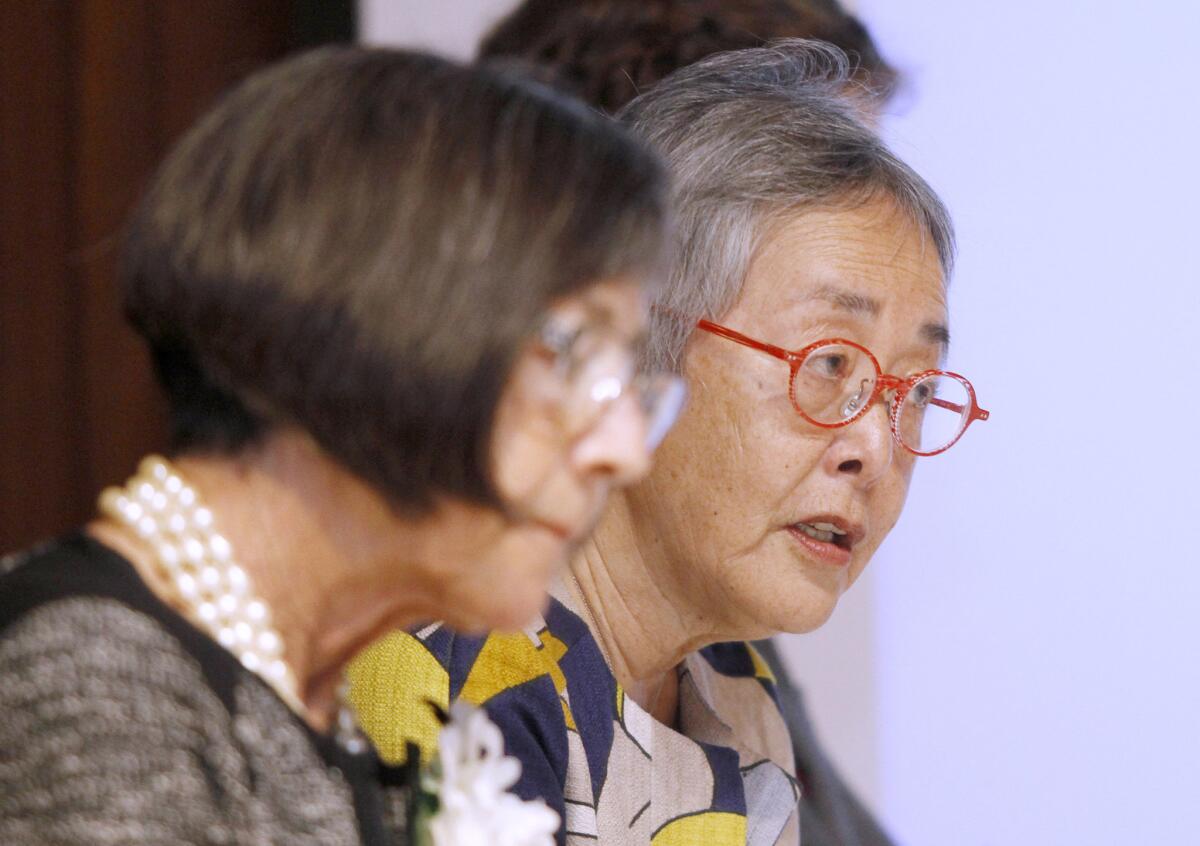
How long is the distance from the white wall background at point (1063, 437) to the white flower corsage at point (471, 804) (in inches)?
46.8

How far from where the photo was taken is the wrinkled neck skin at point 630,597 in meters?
1.40

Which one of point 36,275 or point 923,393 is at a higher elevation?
point 923,393

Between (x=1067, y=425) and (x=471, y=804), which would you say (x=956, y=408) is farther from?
(x=471, y=804)

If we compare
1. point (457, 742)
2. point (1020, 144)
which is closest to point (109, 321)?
point (1020, 144)

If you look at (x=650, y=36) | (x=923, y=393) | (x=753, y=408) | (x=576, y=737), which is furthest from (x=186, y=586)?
(x=650, y=36)

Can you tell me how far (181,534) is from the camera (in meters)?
0.77

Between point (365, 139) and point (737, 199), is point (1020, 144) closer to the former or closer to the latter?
point (737, 199)

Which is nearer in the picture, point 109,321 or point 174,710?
point 174,710

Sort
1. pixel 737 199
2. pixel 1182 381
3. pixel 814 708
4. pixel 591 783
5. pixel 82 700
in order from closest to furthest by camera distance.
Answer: pixel 82 700, pixel 591 783, pixel 737 199, pixel 1182 381, pixel 814 708

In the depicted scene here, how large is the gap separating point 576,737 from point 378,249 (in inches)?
25.8

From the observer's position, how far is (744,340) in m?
1.35

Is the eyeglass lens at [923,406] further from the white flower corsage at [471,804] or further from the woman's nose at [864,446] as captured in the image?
the white flower corsage at [471,804]

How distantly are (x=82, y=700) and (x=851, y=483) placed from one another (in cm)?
84

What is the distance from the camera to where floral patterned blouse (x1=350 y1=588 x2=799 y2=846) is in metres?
1.19
